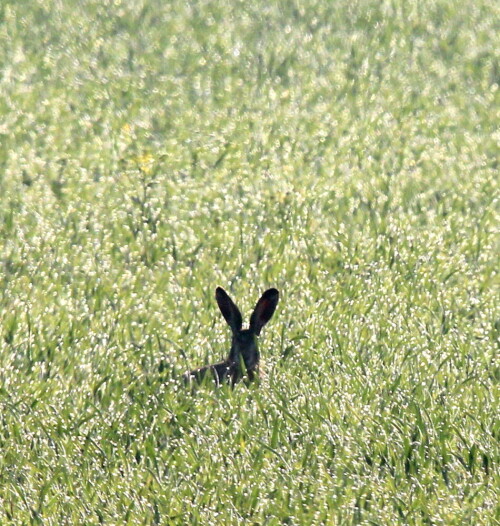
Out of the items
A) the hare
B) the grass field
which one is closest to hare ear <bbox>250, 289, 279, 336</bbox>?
the hare

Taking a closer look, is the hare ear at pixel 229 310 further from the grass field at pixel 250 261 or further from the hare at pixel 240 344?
the grass field at pixel 250 261

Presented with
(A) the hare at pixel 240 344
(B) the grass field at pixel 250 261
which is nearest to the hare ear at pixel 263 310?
(A) the hare at pixel 240 344

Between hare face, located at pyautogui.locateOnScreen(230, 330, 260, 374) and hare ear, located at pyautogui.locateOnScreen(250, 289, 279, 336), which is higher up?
hare ear, located at pyautogui.locateOnScreen(250, 289, 279, 336)

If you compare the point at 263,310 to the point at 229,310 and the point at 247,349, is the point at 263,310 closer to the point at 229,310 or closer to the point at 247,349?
the point at 229,310

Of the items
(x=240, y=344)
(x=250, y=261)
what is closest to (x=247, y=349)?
(x=240, y=344)

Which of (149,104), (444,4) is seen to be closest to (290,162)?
(149,104)

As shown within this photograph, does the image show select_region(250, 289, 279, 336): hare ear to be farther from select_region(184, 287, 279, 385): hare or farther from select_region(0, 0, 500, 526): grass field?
select_region(0, 0, 500, 526): grass field

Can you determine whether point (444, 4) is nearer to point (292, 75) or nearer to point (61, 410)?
point (292, 75)
